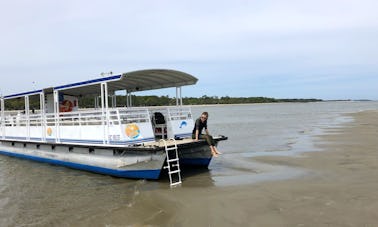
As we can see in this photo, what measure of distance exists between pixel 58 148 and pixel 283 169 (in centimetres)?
856

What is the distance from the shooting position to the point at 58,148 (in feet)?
47.0

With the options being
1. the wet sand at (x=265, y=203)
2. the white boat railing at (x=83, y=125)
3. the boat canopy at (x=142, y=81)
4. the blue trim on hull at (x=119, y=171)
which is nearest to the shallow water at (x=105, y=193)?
the wet sand at (x=265, y=203)

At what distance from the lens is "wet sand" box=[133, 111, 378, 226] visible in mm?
6828

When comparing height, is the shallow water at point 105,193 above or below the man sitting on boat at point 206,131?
below

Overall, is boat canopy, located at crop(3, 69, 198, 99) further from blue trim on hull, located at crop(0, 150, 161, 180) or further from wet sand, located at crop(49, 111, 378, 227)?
wet sand, located at crop(49, 111, 378, 227)

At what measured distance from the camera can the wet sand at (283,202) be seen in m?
6.83

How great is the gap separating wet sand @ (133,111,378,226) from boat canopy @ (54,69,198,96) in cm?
393

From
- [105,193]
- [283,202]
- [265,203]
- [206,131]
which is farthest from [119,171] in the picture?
[283,202]

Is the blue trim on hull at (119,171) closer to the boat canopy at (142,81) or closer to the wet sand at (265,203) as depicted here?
the wet sand at (265,203)

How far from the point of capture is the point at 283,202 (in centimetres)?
788

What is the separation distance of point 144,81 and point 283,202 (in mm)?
7182

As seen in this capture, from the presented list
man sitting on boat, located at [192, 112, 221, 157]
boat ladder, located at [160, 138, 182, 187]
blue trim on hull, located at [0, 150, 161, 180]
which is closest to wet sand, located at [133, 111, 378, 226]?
boat ladder, located at [160, 138, 182, 187]

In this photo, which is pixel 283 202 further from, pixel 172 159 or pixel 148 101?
pixel 148 101

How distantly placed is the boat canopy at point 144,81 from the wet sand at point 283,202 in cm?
393
